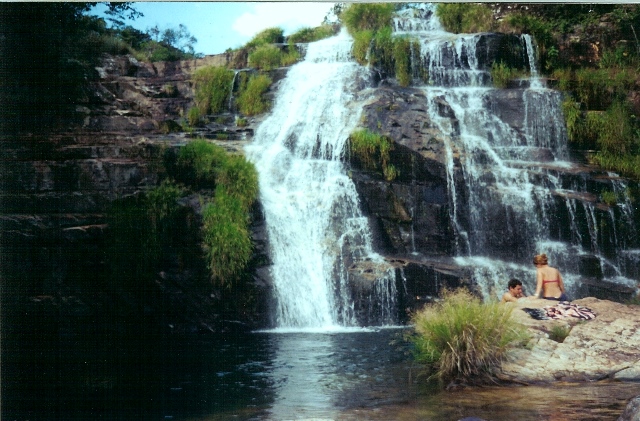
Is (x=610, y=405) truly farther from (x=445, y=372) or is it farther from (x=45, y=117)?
(x=45, y=117)

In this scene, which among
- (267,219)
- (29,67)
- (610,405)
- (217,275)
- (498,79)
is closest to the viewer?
(610,405)

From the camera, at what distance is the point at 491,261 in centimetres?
618

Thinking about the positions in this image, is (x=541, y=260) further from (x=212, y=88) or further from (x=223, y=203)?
(x=212, y=88)

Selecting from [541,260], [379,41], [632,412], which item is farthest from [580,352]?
[379,41]

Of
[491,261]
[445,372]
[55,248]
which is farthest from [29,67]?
[491,261]

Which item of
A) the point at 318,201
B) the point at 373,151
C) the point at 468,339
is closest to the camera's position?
the point at 468,339

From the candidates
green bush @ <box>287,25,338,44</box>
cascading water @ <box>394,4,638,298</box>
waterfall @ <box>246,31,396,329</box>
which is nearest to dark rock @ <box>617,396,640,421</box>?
cascading water @ <box>394,4,638,298</box>

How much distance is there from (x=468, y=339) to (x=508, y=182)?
273 centimetres

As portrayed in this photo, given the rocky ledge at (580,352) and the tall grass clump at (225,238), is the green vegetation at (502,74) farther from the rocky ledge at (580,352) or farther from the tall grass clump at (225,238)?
A: the tall grass clump at (225,238)

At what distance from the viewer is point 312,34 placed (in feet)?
20.1

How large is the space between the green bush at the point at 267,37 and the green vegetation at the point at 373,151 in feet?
4.26

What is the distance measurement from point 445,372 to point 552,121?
3.57 metres

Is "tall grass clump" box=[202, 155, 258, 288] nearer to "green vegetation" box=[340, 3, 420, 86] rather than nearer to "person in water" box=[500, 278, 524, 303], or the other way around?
"green vegetation" box=[340, 3, 420, 86]

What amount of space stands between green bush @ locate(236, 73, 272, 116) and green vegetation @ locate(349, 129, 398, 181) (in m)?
1.13
